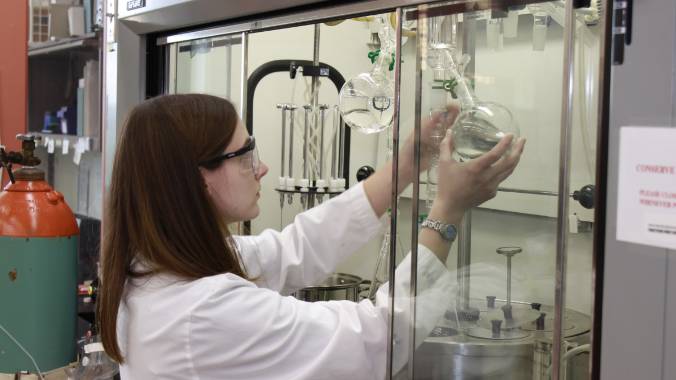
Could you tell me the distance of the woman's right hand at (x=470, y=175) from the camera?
3.46 ft

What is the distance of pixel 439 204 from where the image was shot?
44.5 inches

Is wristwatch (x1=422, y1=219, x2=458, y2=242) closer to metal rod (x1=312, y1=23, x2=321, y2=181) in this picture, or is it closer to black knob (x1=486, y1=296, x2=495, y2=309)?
black knob (x1=486, y1=296, x2=495, y2=309)

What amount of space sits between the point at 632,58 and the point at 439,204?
1.40 feet

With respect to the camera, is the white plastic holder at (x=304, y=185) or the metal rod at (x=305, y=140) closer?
the white plastic holder at (x=304, y=185)

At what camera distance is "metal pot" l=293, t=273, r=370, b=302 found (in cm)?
198

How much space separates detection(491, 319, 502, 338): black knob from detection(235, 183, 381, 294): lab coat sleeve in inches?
14.7

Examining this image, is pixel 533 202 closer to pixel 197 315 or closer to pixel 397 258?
pixel 397 258

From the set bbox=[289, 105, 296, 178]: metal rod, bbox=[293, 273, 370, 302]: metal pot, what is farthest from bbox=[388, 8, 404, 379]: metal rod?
bbox=[289, 105, 296, 178]: metal rod

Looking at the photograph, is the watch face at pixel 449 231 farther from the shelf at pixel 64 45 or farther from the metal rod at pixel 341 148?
the shelf at pixel 64 45

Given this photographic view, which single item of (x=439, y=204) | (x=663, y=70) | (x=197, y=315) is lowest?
(x=197, y=315)

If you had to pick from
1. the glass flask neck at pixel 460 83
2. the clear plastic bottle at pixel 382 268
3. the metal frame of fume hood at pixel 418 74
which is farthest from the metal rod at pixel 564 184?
the clear plastic bottle at pixel 382 268

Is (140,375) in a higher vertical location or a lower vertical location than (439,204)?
lower

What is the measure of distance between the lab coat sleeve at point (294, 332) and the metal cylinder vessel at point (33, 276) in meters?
0.97

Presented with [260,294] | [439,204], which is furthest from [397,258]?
[260,294]
